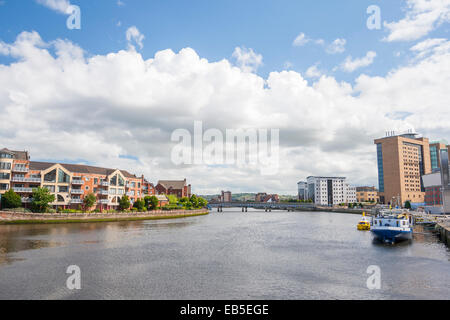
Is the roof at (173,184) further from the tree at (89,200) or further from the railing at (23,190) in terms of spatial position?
the railing at (23,190)

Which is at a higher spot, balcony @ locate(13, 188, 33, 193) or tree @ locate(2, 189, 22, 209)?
balcony @ locate(13, 188, 33, 193)

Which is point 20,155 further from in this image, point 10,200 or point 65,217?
point 65,217

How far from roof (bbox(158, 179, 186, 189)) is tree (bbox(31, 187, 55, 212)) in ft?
343

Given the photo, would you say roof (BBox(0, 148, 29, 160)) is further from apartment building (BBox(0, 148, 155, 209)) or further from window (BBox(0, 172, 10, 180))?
window (BBox(0, 172, 10, 180))

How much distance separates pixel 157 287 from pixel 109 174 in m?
80.9

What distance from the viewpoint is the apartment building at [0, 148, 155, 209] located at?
7644 centimetres

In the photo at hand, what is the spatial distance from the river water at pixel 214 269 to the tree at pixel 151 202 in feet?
182

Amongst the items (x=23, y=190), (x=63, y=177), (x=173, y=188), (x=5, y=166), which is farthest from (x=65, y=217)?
(x=173, y=188)

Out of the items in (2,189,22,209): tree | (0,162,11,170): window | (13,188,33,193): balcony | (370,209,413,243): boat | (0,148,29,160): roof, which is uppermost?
(0,148,29,160): roof

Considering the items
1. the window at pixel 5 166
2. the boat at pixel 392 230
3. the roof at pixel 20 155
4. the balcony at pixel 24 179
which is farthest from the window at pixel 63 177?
the boat at pixel 392 230

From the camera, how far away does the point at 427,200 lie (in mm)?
138375

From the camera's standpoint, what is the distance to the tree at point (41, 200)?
7310 cm

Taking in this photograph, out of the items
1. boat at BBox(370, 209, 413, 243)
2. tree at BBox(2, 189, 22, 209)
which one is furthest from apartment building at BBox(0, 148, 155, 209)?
boat at BBox(370, 209, 413, 243)

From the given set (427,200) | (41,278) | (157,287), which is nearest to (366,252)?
(157,287)
